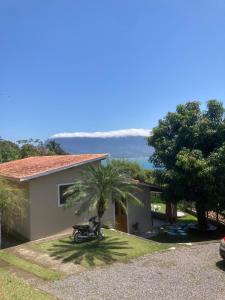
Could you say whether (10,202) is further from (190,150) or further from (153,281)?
(190,150)

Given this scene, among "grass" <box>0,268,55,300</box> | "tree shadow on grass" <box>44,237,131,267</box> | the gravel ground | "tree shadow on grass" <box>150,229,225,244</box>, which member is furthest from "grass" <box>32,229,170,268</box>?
"tree shadow on grass" <box>150,229,225,244</box>

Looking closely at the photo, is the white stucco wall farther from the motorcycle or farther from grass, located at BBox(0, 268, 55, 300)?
grass, located at BBox(0, 268, 55, 300)

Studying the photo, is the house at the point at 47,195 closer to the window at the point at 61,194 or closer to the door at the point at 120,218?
the window at the point at 61,194

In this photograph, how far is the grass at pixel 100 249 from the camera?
503 inches

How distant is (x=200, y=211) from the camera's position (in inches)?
836

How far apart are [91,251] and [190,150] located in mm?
9306

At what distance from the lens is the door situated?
20484mm

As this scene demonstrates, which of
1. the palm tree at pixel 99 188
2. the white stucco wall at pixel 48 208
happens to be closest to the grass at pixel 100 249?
the white stucco wall at pixel 48 208

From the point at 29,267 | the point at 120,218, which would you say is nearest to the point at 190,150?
the point at 120,218

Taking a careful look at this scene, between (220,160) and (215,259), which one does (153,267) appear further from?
(220,160)

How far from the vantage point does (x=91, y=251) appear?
1380 cm

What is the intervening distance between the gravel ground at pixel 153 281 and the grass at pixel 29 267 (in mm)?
611

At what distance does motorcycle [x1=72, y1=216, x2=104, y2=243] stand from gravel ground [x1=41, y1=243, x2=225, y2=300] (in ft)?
10.4

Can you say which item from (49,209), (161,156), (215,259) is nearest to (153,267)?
(215,259)
